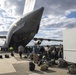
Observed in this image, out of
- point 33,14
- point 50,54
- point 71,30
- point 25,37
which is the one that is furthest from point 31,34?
point 71,30

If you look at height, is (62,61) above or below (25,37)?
below

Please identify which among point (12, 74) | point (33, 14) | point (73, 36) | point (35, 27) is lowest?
point (12, 74)

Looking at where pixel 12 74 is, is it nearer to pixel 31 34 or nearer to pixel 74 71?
pixel 74 71

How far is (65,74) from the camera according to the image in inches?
388

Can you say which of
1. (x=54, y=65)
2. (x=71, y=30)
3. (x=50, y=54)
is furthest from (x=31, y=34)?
(x=71, y=30)

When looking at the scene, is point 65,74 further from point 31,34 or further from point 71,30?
point 31,34

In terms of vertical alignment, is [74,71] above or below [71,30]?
below

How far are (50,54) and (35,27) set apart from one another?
1440cm

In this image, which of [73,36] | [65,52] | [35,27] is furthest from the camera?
[35,27]

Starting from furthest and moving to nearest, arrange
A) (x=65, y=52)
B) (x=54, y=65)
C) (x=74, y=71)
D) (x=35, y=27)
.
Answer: (x=35, y=27)
(x=54, y=65)
(x=65, y=52)
(x=74, y=71)

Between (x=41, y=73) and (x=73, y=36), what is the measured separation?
301 cm

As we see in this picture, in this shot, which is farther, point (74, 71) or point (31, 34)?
point (31, 34)

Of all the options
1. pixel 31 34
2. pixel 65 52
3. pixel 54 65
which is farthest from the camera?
pixel 31 34

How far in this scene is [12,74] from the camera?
1018cm
